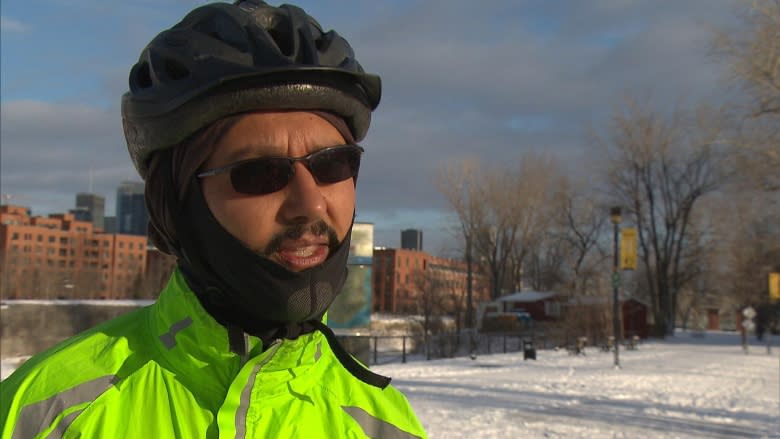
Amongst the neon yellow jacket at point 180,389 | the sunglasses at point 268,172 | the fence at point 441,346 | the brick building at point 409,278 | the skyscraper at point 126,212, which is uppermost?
the skyscraper at point 126,212

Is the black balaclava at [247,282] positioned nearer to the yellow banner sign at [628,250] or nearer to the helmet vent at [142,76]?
the helmet vent at [142,76]

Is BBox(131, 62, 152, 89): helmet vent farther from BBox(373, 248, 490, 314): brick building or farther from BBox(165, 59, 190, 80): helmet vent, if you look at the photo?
BBox(373, 248, 490, 314): brick building

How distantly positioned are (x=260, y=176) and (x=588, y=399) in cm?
1144

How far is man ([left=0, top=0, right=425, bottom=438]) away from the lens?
1414 millimetres

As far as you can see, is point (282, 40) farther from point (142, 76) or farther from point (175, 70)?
point (142, 76)

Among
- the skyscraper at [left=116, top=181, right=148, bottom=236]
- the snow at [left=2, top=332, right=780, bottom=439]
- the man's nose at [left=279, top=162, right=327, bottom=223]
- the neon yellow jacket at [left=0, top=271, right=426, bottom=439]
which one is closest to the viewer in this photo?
the neon yellow jacket at [left=0, top=271, right=426, bottom=439]

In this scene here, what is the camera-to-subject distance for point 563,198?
177 ft

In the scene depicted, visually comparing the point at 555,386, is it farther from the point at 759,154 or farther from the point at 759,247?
the point at 759,247

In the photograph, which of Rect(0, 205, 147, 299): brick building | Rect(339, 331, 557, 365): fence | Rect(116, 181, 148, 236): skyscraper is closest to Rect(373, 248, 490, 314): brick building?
Rect(339, 331, 557, 365): fence

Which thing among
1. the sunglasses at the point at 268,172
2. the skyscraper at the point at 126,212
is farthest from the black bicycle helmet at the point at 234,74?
the skyscraper at the point at 126,212

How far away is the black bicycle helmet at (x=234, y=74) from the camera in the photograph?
1472mm

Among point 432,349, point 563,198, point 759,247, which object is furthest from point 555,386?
point 563,198

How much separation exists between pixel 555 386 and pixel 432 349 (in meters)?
15.4

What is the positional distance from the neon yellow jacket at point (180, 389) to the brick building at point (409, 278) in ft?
107
